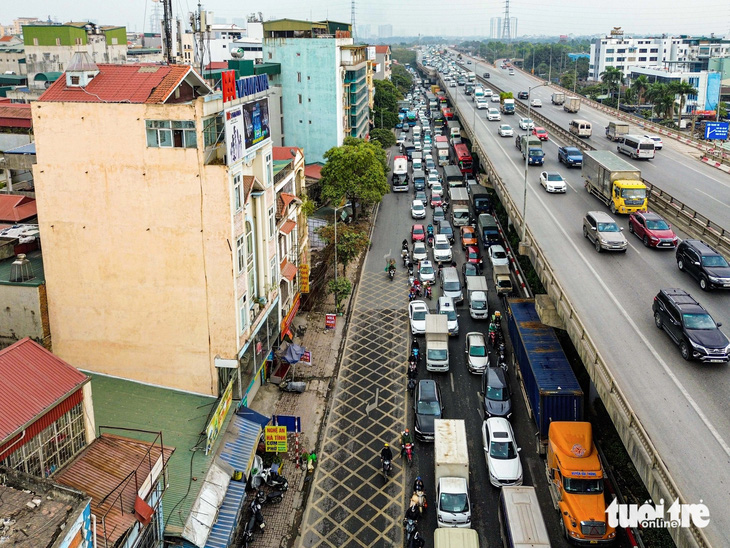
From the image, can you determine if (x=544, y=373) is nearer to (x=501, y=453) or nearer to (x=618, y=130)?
(x=501, y=453)

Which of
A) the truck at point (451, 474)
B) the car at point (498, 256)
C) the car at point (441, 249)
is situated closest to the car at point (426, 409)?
the truck at point (451, 474)

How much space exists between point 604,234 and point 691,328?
12887mm

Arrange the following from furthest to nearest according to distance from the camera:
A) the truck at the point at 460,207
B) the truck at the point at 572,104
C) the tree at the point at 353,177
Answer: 1. the truck at the point at 572,104
2. the tree at the point at 353,177
3. the truck at the point at 460,207

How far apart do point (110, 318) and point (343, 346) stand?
15929 millimetres

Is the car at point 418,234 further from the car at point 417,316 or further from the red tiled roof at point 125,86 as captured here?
the red tiled roof at point 125,86

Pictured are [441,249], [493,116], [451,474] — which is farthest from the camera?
[493,116]

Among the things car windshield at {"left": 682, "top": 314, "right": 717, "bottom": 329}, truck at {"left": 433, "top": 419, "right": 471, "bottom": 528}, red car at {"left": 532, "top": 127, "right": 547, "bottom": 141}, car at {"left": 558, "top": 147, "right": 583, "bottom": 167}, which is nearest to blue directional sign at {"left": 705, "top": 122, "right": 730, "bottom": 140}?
red car at {"left": 532, "top": 127, "right": 547, "bottom": 141}

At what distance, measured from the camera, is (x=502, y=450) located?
2909 centimetres

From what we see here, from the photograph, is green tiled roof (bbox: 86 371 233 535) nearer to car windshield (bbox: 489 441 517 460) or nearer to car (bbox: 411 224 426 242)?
car windshield (bbox: 489 441 517 460)

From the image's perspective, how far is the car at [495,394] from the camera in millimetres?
32625

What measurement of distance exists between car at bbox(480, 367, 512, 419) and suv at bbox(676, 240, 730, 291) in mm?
10562

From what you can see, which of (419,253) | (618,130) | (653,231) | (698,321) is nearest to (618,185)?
(653,231)

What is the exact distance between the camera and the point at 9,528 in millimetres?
14484
